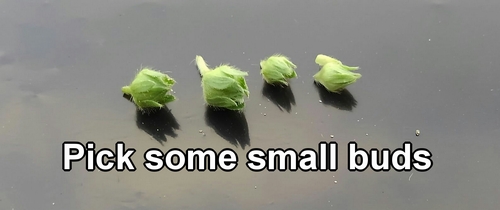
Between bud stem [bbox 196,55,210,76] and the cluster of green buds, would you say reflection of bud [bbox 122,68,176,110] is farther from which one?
the cluster of green buds

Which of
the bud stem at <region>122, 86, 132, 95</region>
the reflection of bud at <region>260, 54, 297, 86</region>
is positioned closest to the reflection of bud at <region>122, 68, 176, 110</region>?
the bud stem at <region>122, 86, 132, 95</region>

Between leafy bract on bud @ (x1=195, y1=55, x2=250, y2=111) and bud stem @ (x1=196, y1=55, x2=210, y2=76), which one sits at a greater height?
bud stem @ (x1=196, y1=55, x2=210, y2=76)

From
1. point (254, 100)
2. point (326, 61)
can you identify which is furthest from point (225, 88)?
point (326, 61)

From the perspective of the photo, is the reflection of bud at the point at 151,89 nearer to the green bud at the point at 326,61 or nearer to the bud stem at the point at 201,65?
the bud stem at the point at 201,65

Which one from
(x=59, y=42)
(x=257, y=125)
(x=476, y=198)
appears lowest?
(x=476, y=198)

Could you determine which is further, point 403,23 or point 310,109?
point 403,23

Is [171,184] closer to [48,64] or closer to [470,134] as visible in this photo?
[48,64]

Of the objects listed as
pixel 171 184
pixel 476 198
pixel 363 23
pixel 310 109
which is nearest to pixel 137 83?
pixel 171 184
